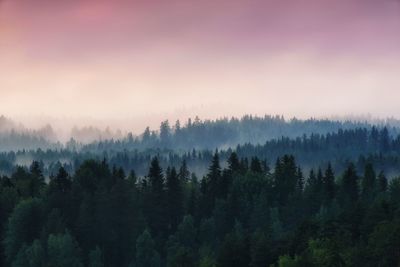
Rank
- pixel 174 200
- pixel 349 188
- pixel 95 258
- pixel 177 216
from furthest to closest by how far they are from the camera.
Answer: pixel 174 200 → pixel 349 188 → pixel 177 216 → pixel 95 258

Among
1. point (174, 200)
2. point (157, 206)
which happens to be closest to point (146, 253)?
point (157, 206)

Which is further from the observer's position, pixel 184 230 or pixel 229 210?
pixel 229 210

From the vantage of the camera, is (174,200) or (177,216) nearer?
(177,216)

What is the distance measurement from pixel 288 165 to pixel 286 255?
6387 cm

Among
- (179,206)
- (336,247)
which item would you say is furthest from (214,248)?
(336,247)

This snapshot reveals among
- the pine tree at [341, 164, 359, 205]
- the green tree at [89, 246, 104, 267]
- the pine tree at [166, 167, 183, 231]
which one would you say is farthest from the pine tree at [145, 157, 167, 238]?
the pine tree at [341, 164, 359, 205]

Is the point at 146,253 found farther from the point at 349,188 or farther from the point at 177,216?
the point at 349,188

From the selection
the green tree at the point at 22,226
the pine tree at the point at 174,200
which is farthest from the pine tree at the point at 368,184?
the green tree at the point at 22,226

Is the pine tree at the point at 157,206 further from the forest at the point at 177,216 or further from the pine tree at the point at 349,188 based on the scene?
the pine tree at the point at 349,188

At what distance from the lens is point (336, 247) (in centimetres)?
7562

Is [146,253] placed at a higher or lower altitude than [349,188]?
lower

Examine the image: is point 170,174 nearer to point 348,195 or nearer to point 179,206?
point 179,206

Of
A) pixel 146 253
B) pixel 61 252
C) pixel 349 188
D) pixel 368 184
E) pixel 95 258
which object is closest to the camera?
pixel 61 252

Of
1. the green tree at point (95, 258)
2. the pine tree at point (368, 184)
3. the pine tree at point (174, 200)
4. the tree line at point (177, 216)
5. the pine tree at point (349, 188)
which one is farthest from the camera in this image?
the pine tree at point (368, 184)
